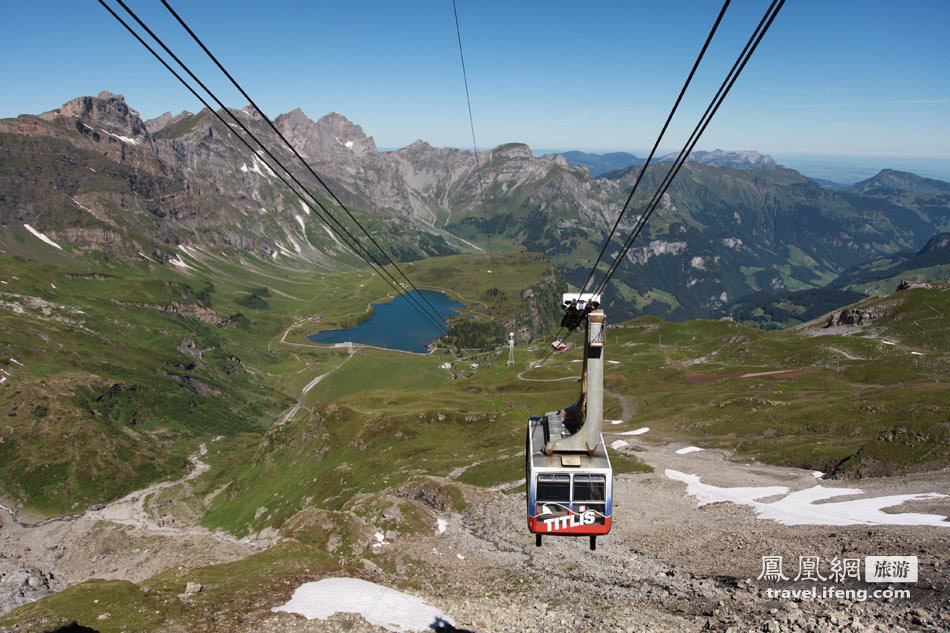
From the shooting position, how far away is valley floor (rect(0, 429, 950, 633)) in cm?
2844

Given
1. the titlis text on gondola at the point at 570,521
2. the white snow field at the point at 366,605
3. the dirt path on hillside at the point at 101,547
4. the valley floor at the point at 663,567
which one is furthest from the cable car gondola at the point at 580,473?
the dirt path on hillside at the point at 101,547

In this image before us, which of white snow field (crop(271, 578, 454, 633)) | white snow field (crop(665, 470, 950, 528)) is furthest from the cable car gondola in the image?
white snow field (crop(665, 470, 950, 528))

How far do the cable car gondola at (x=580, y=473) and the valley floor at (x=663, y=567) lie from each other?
761cm

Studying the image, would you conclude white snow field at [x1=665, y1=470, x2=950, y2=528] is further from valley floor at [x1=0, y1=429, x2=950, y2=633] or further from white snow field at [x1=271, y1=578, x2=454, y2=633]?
white snow field at [x1=271, y1=578, x2=454, y2=633]

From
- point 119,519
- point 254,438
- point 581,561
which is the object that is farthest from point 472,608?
point 254,438

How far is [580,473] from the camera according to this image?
27.8 metres

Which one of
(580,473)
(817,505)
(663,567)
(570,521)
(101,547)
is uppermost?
(580,473)

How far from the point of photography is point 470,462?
85375 mm

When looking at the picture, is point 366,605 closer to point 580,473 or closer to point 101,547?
point 580,473

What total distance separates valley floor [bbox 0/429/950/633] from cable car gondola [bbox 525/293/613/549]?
7611 millimetres

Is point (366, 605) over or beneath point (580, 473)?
beneath

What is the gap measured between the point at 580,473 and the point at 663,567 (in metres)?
18.4

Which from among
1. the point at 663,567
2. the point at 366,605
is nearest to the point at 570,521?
the point at 663,567

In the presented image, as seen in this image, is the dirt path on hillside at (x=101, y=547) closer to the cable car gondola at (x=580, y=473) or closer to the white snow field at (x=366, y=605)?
the white snow field at (x=366, y=605)
